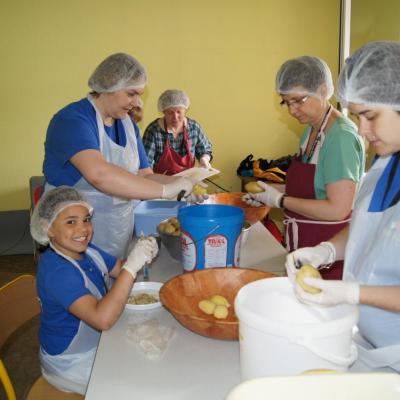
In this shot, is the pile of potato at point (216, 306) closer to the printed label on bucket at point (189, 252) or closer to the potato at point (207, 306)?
the potato at point (207, 306)

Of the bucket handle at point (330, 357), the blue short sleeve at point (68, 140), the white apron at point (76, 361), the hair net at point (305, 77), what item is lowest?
the white apron at point (76, 361)

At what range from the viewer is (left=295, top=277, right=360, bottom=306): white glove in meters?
0.91

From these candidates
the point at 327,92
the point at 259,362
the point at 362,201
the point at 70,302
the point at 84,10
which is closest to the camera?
the point at 259,362

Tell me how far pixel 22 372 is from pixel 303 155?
194 centimetres

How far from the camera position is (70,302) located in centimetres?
133

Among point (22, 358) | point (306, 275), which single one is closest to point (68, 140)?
point (306, 275)

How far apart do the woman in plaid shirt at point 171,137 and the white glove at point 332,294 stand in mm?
2745

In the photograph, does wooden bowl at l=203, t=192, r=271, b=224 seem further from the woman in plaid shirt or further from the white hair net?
the woman in plaid shirt

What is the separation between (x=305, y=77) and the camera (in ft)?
6.11

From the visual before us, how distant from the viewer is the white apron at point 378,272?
1.03 metres

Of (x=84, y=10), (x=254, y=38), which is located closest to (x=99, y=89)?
(x=84, y=10)

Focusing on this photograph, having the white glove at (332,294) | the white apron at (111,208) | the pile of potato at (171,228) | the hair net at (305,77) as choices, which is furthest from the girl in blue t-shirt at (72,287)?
the hair net at (305,77)

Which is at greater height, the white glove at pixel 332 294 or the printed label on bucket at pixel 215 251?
the white glove at pixel 332 294

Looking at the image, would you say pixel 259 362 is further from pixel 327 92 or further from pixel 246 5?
pixel 246 5
